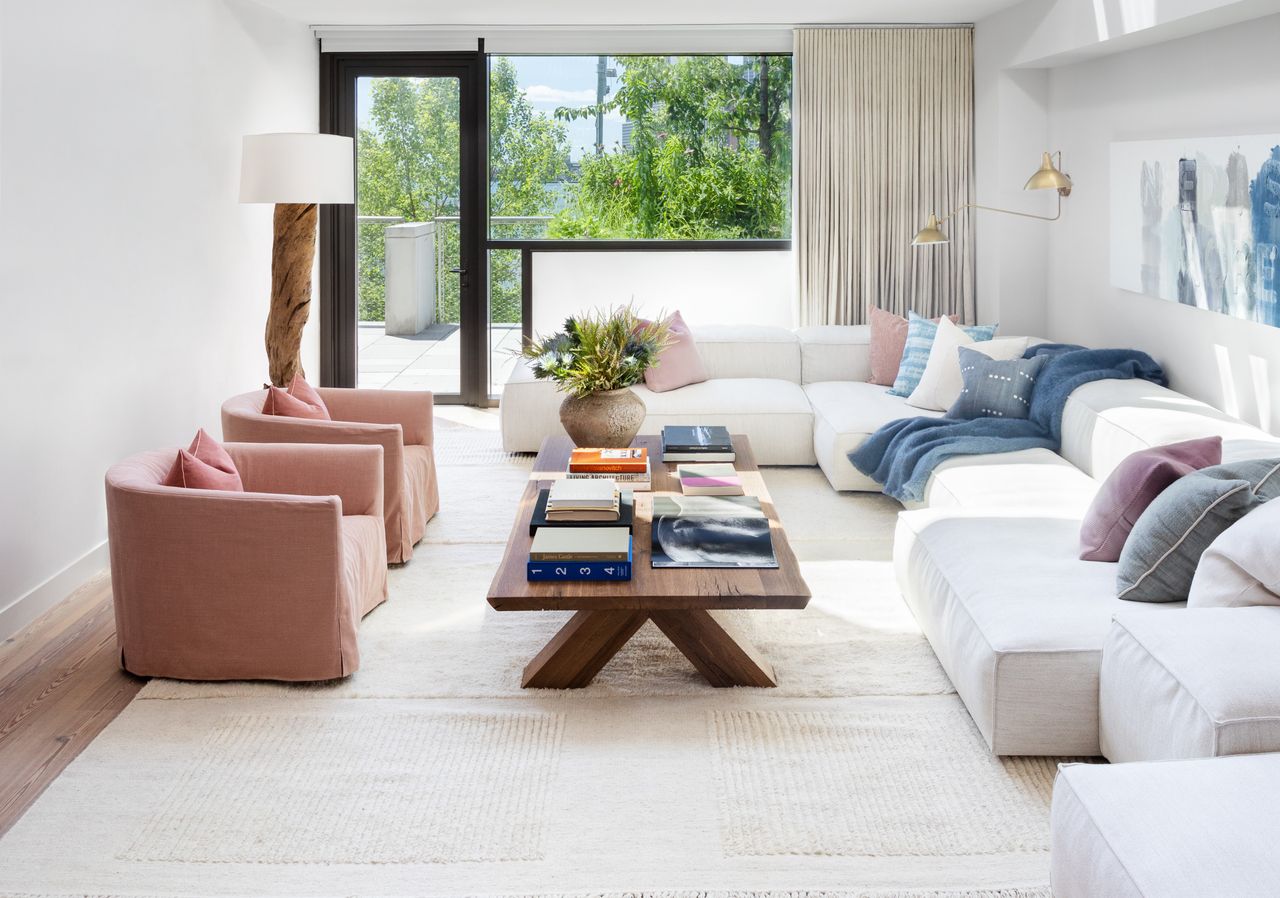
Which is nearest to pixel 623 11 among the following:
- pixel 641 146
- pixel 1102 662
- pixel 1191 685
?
pixel 641 146

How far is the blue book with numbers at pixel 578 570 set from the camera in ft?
10.5

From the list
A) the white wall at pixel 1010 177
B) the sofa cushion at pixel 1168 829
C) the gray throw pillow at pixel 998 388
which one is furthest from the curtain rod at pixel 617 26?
the sofa cushion at pixel 1168 829

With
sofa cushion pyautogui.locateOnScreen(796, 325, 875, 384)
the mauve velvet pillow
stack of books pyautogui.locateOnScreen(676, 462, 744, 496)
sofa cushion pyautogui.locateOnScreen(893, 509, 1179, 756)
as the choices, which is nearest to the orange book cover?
stack of books pyautogui.locateOnScreen(676, 462, 744, 496)

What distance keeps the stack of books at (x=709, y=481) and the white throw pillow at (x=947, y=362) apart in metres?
1.76

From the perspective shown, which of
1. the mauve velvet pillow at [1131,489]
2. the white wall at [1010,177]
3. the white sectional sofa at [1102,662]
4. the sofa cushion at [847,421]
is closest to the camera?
the white sectional sofa at [1102,662]

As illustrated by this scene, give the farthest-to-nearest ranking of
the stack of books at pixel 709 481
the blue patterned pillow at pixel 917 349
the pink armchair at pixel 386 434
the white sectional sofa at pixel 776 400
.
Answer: the blue patterned pillow at pixel 917 349
the white sectional sofa at pixel 776 400
the pink armchair at pixel 386 434
the stack of books at pixel 709 481

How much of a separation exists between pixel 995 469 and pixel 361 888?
118 inches

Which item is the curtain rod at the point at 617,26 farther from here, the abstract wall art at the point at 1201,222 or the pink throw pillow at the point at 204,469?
the pink throw pillow at the point at 204,469

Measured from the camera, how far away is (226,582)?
332cm

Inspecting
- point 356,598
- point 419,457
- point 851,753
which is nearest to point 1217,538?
point 851,753

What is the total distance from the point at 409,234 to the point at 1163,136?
4363 millimetres

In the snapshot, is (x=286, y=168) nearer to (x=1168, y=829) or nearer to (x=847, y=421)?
(x=847, y=421)

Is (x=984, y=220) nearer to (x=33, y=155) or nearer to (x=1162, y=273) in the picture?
(x=1162, y=273)

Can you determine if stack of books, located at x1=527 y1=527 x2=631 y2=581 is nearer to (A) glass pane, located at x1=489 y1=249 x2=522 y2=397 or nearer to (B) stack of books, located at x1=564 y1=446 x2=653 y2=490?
(B) stack of books, located at x1=564 y1=446 x2=653 y2=490
